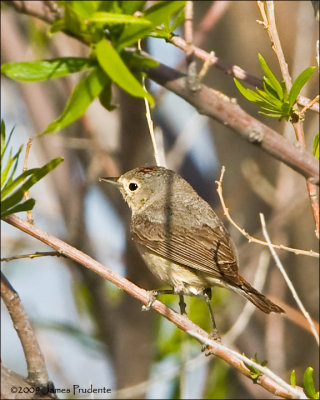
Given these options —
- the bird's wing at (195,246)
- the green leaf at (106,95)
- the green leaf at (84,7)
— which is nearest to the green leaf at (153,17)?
the green leaf at (84,7)

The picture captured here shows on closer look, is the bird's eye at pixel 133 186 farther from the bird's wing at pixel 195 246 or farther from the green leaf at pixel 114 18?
the green leaf at pixel 114 18

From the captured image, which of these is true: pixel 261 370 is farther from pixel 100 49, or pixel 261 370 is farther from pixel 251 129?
pixel 100 49

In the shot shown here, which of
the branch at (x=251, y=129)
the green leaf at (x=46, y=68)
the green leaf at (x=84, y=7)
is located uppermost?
the green leaf at (x=84, y=7)

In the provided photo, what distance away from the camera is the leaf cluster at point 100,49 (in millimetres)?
1853

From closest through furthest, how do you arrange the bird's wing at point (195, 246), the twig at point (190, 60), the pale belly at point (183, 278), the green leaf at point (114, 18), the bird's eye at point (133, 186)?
the green leaf at point (114, 18)
the twig at point (190, 60)
the bird's wing at point (195, 246)
the pale belly at point (183, 278)
the bird's eye at point (133, 186)

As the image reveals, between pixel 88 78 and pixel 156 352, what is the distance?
149 inches

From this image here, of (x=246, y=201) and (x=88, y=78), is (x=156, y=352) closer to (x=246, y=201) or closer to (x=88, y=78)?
(x=246, y=201)

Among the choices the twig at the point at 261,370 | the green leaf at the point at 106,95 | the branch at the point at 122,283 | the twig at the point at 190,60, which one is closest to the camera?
the twig at the point at 190,60

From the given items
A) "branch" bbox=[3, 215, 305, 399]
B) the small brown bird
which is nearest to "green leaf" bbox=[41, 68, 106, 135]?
"branch" bbox=[3, 215, 305, 399]

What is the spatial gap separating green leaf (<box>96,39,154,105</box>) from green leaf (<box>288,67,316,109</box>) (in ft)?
1.76

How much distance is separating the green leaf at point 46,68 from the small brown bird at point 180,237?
1678 mm

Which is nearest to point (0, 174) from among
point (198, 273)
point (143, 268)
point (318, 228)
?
point (318, 228)

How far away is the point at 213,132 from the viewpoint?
6309 mm

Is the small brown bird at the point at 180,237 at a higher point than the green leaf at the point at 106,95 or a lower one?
higher
